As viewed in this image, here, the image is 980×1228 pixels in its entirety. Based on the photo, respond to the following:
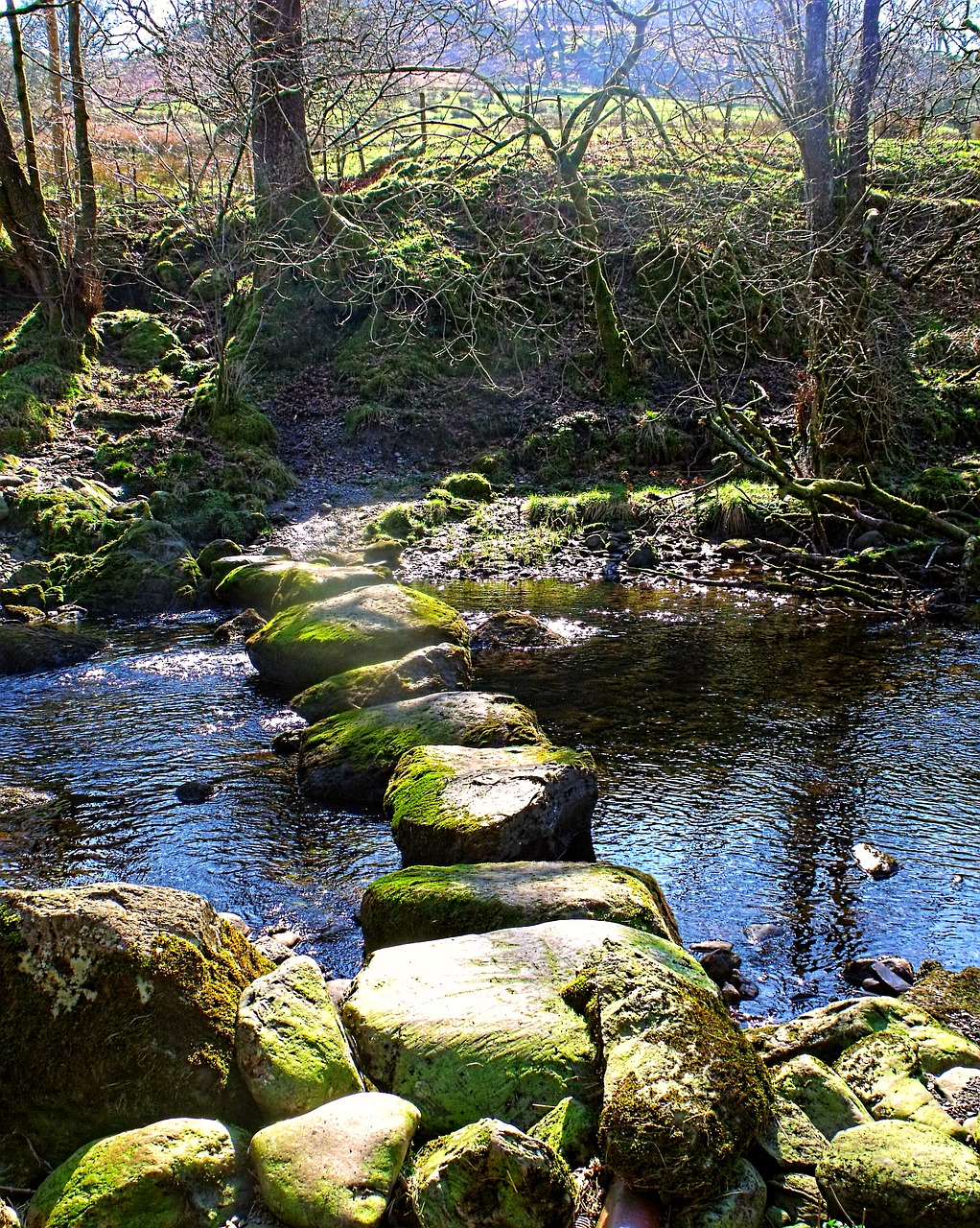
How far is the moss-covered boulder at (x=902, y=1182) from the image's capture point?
2.96 meters

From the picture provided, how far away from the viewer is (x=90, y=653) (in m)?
10.4

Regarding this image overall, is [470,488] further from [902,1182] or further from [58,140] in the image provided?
[902,1182]

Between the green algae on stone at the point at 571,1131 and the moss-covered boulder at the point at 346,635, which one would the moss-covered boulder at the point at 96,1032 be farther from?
the moss-covered boulder at the point at 346,635

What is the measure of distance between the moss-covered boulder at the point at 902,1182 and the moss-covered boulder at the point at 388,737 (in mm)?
4022

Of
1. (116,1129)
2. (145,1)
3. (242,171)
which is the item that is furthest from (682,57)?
(242,171)

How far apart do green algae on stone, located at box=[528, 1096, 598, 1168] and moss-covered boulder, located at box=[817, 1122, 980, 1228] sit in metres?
0.70

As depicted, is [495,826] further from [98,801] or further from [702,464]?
[702,464]

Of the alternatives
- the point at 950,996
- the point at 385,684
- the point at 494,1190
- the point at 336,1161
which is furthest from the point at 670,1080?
the point at 385,684

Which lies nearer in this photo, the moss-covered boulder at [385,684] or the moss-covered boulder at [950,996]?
the moss-covered boulder at [950,996]

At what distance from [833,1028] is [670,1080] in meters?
1.22

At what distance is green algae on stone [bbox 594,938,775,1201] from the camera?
2.86 m

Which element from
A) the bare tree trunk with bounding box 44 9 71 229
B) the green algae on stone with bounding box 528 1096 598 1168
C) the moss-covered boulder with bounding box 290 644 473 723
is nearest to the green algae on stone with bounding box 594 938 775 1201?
the green algae on stone with bounding box 528 1096 598 1168

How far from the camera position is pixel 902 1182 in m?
3.00

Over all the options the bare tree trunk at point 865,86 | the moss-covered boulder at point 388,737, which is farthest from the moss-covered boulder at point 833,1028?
the bare tree trunk at point 865,86
